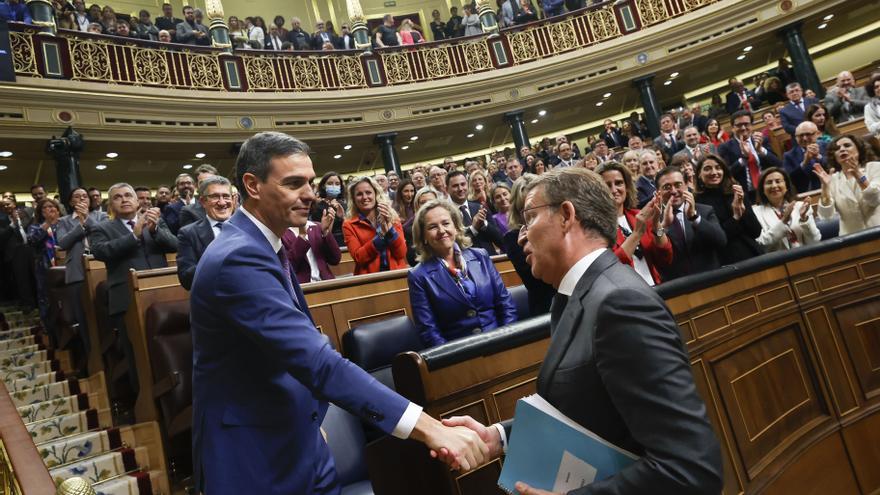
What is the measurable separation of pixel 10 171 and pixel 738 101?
419 inches

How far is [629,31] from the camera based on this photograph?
10680mm

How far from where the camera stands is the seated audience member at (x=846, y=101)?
21.2 feet

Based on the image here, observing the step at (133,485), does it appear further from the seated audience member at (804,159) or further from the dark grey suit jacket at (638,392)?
the seated audience member at (804,159)

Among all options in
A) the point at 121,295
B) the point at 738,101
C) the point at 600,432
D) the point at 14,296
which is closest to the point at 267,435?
the point at 600,432

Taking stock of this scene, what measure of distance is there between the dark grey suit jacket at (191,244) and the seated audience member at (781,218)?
3038 mm

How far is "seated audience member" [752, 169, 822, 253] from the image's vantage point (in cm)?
331

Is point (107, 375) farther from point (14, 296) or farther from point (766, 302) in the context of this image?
point (766, 302)

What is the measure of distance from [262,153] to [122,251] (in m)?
2.62

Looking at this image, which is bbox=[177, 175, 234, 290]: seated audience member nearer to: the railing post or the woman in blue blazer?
the woman in blue blazer

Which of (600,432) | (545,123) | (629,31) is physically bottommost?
(600,432)

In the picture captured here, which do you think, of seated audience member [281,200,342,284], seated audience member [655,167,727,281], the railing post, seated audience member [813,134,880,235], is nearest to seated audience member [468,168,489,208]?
A: seated audience member [281,200,342,284]

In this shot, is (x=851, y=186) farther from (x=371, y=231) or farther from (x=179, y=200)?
(x=179, y=200)

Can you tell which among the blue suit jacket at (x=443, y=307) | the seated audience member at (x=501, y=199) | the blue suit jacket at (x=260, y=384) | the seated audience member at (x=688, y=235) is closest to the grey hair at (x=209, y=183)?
the blue suit jacket at (x=443, y=307)

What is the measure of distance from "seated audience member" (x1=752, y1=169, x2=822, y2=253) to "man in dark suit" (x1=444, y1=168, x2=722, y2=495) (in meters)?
2.67
